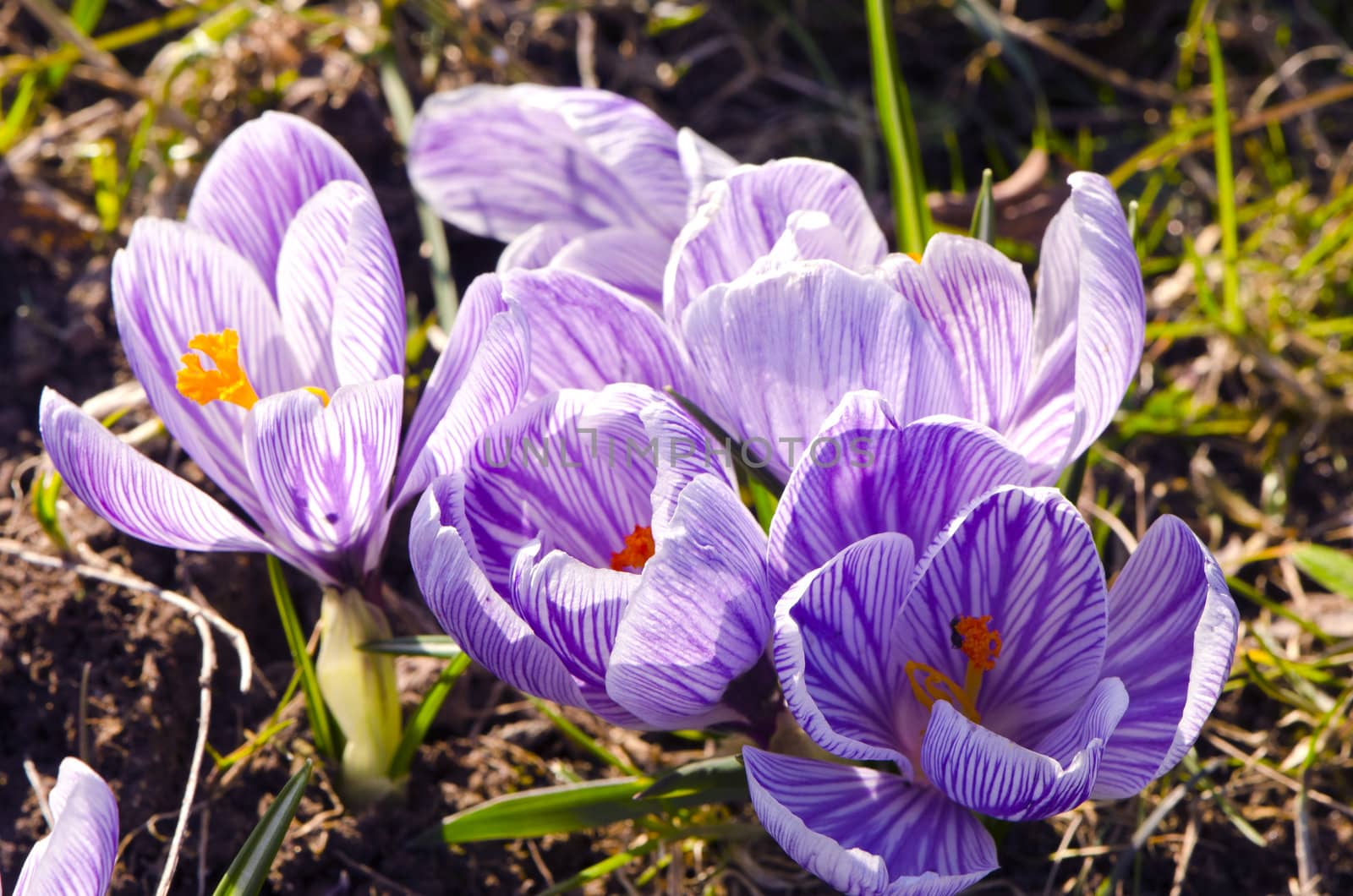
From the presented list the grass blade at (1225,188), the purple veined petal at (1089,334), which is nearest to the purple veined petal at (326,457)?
the purple veined petal at (1089,334)

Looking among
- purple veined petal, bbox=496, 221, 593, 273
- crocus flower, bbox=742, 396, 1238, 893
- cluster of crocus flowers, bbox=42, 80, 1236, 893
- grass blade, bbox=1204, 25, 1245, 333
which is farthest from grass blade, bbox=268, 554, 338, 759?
grass blade, bbox=1204, 25, 1245, 333

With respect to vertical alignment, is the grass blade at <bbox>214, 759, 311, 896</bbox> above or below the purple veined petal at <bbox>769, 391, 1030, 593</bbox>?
below

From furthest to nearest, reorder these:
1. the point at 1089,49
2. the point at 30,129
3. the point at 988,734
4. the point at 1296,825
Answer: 1. the point at 1089,49
2. the point at 30,129
3. the point at 1296,825
4. the point at 988,734

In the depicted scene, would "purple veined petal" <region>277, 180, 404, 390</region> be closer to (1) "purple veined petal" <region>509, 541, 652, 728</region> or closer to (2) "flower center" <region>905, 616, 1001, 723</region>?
(1) "purple veined petal" <region>509, 541, 652, 728</region>

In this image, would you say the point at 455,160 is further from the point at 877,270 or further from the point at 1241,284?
the point at 1241,284

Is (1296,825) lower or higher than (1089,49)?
lower

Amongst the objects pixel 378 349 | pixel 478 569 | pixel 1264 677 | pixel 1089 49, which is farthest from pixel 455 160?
pixel 1089 49

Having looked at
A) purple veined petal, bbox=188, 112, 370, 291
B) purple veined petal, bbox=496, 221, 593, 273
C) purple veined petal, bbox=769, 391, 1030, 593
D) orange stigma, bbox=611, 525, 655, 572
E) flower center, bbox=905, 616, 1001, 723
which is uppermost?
purple veined petal, bbox=188, 112, 370, 291
